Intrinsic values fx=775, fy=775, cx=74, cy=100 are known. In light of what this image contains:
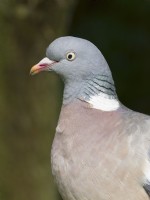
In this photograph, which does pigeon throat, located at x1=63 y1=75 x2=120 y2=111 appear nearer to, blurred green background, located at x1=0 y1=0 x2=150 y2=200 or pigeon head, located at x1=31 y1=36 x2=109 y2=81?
pigeon head, located at x1=31 y1=36 x2=109 y2=81

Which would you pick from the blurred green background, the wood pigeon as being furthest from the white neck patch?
the blurred green background

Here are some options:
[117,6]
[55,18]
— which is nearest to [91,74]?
[55,18]

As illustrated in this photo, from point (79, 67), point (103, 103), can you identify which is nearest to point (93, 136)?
point (103, 103)

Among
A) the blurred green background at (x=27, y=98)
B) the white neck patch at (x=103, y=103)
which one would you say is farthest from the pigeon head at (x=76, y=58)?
the blurred green background at (x=27, y=98)

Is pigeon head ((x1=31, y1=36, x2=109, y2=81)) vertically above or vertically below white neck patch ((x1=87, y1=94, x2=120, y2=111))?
above

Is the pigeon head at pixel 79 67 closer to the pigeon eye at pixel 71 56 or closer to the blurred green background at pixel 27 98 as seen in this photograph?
the pigeon eye at pixel 71 56

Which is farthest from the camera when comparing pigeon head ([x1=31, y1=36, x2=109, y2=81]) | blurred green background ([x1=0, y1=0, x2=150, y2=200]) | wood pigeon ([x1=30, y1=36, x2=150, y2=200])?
blurred green background ([x1=0, y1=0, x2=150, y2=200])

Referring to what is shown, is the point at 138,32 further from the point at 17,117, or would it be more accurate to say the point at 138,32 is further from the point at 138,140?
the point at 138,140
